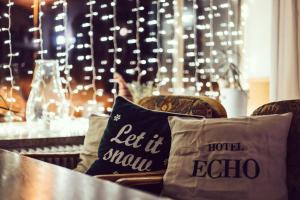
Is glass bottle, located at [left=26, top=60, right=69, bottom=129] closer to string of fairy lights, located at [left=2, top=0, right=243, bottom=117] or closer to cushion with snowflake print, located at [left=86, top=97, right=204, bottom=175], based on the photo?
string of fairy lights, located at [left=2, top=0, right=243, bottom=117]

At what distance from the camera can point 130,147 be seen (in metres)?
1.91

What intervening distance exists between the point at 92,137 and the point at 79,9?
138 cm

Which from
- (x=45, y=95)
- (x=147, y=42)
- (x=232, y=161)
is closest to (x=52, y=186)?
(x=232, y=161)

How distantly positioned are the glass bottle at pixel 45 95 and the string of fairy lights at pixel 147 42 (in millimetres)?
333

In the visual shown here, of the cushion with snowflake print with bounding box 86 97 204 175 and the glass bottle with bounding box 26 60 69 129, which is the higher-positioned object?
the glass bottle with bounding box 26 60 69 129

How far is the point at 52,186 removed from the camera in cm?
97

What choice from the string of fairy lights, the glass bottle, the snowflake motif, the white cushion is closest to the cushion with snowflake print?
the snowflake motif

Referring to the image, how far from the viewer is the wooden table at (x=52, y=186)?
2.81 ft

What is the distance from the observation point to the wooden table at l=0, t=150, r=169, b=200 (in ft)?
2.81

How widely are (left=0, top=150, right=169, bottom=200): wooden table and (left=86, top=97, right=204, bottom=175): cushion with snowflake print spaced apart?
0.67 meters

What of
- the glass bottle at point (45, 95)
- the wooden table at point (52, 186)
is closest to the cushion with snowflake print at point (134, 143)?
the wooden table at point (52, 186)

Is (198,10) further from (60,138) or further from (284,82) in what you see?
(60,138)

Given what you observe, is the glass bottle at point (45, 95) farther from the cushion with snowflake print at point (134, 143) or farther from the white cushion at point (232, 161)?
the white cushion at point (232, 161)

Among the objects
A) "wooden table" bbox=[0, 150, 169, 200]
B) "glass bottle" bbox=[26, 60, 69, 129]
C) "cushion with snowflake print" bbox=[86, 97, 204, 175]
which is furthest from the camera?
"glass bottle" bbox=[26, 60, 69, 129]
